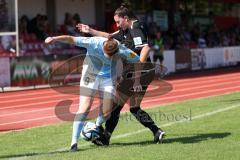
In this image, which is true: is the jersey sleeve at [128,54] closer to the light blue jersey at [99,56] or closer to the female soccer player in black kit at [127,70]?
the light blue jersey at [99,56]

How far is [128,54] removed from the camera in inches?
350

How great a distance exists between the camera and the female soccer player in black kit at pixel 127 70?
355 inches

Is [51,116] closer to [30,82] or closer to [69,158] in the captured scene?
[69,158]

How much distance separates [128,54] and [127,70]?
0.53 metres

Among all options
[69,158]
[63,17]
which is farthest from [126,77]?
[63,17]

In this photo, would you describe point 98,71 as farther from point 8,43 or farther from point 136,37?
point 8,43

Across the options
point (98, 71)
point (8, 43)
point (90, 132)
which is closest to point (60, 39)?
point (98, 71)

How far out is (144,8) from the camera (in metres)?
38.2

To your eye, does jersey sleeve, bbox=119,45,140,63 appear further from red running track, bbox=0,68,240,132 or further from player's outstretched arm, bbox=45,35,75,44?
red running track, bbox=0,68,240,132

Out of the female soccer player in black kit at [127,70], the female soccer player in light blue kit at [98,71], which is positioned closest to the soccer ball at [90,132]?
the female soccer player in black kit at [127,70]

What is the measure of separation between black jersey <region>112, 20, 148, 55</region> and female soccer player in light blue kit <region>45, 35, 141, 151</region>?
19 centimetres

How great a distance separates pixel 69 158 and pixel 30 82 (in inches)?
580

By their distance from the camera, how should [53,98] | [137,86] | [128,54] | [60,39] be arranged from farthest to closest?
[53,98], [137,86], [128,54], [60,39]

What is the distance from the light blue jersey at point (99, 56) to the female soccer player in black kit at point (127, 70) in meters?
0.17
